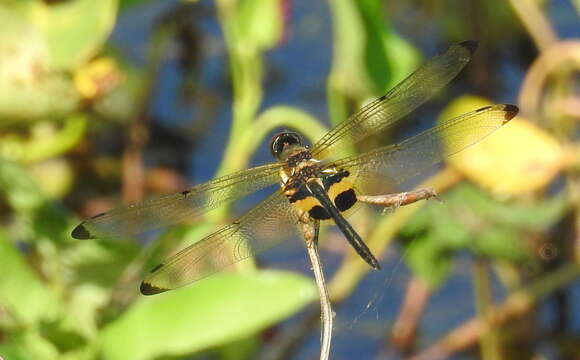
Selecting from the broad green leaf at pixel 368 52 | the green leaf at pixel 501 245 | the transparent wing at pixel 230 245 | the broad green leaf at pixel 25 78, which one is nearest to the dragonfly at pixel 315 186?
the transparent wing at pixel 230 245

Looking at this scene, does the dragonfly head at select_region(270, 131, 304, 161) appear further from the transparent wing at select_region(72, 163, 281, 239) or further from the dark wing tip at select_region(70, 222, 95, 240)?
the dark wing tip at select_region(70, 222, 95, 240)

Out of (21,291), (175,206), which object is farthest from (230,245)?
(21,291)

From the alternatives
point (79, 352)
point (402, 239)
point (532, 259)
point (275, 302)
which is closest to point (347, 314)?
point (402, 239)

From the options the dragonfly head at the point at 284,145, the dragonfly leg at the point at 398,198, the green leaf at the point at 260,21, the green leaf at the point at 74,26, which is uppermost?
the green leaf at the point at 74,26

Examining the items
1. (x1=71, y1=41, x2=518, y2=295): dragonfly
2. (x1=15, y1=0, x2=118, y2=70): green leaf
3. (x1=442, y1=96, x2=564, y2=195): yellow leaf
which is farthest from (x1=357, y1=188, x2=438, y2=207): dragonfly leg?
(x1=15, y1=0, x2=118, y2=70): green leaf

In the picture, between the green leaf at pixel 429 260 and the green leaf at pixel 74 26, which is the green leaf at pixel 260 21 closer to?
the green leaf at pixel 74 26

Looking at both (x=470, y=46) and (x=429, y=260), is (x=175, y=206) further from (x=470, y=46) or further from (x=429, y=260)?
(x=429, y=260)

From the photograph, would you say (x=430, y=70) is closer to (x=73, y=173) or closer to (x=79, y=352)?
(x=79, y=352)
